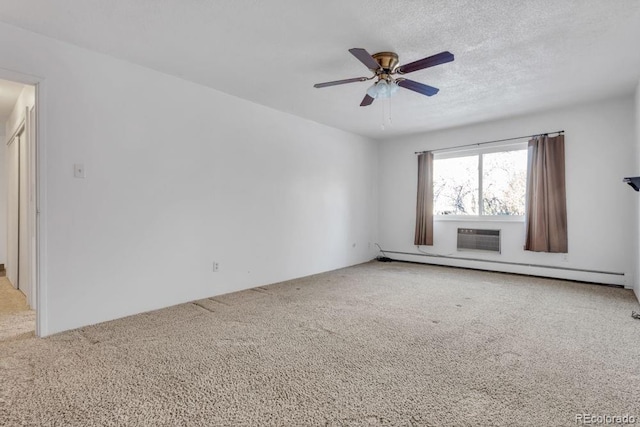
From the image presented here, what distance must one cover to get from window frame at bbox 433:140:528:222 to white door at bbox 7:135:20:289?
20.0ft

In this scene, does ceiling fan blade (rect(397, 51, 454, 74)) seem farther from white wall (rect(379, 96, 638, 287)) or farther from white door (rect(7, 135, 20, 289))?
white door (rect(7, 135, 20, 289))

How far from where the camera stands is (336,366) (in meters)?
2.12

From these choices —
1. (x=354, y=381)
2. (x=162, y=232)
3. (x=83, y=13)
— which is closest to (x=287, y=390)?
(x=354, y=381)

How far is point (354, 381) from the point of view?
1941 mm

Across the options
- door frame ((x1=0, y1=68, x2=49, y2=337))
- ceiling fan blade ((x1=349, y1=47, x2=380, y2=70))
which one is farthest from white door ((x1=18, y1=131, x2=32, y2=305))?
ceiling fan blade ((x1=349, y1=47, x2=380, y2=70))

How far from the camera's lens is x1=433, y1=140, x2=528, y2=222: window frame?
16.7 feet

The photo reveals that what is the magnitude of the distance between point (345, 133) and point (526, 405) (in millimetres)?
4858

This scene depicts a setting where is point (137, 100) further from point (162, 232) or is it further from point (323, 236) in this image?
point (323, 236)

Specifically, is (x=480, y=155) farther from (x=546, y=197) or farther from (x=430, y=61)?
(x=430, y=61)

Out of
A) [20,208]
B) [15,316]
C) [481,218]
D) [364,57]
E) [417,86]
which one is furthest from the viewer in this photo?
[481,218]

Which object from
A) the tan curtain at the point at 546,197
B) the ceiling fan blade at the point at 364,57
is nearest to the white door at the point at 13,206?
the ceiling fan blade at the point at 364,57

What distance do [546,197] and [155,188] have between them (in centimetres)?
505

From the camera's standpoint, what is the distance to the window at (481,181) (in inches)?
201

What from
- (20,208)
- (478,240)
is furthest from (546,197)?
(20,208)
